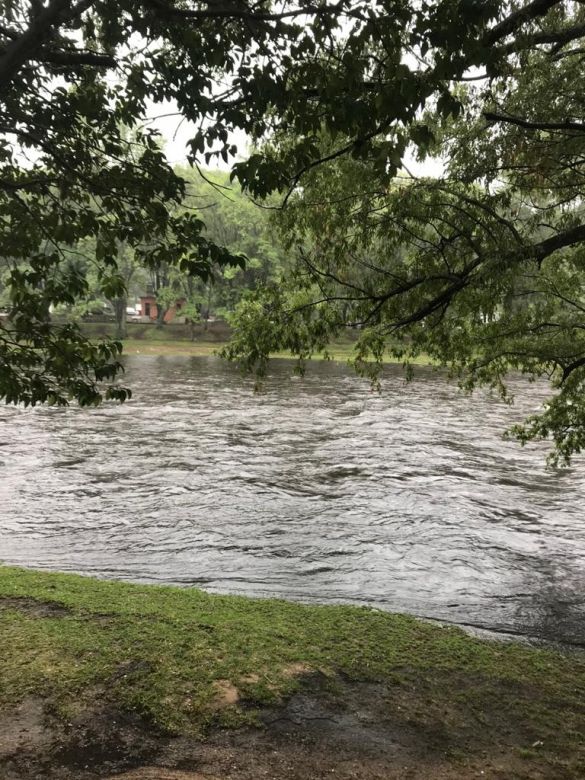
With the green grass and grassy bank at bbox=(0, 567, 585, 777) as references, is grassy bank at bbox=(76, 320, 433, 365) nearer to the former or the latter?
the green grass

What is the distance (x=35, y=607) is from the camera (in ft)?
23.7

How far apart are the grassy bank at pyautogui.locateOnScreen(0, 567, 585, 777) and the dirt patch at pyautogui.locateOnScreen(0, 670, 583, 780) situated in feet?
0.11

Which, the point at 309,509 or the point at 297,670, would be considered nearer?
the point at 297,670

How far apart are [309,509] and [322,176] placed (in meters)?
7.17

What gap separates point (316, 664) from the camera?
6.27 meters

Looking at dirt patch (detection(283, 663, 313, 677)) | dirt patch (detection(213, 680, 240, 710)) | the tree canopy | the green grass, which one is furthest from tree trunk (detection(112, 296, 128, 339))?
dirt patch (detection(213, 680, 240, 710))

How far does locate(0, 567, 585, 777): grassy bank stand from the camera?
5242 mm

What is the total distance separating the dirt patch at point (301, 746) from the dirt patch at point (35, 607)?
6.62 feet

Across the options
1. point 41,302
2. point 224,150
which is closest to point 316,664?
point 41,302

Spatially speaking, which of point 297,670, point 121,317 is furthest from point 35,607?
point 121,317

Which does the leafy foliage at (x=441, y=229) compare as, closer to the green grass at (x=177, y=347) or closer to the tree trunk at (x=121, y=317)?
the green grass at (x=177, y=347)

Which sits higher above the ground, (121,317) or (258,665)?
(121,317)

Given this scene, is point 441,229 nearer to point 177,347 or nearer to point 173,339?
point 177,347

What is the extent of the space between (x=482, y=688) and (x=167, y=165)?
224 inches
